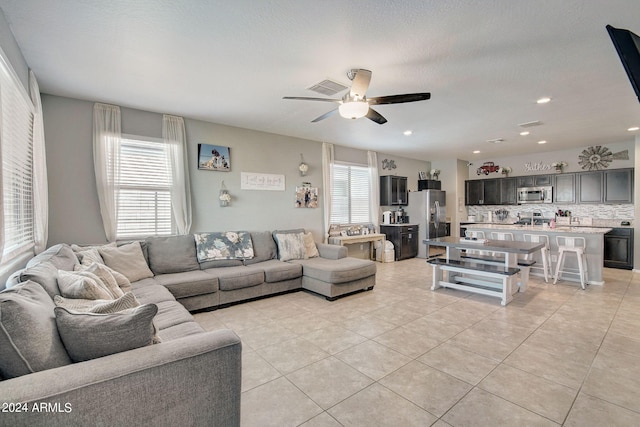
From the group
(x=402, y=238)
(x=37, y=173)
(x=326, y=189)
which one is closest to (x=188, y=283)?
(x=37, y=173)

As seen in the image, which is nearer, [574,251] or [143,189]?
[143,189]

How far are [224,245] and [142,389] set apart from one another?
324 centimetres

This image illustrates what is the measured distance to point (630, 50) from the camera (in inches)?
57.4

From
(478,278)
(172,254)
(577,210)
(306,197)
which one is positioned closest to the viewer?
(172,254)

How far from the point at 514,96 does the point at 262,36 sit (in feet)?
10.4

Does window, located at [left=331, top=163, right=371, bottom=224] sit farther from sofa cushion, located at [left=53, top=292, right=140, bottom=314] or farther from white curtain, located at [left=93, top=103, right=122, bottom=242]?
sofa cushion, located at [left=53, top=292, right=140, bottom=314]

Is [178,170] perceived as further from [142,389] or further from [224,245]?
[142,389]

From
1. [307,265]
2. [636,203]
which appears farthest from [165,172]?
[636,203]

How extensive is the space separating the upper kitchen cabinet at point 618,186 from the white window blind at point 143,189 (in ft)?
28.6

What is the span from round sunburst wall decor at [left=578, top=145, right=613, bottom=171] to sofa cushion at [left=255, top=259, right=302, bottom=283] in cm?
712

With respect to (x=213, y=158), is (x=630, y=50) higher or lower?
lower

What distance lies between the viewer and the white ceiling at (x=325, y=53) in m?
2.07

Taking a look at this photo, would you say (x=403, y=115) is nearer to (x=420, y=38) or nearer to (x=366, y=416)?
(x=420, y=38)

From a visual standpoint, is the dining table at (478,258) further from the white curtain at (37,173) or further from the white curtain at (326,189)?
the white curtain at (37,173)
